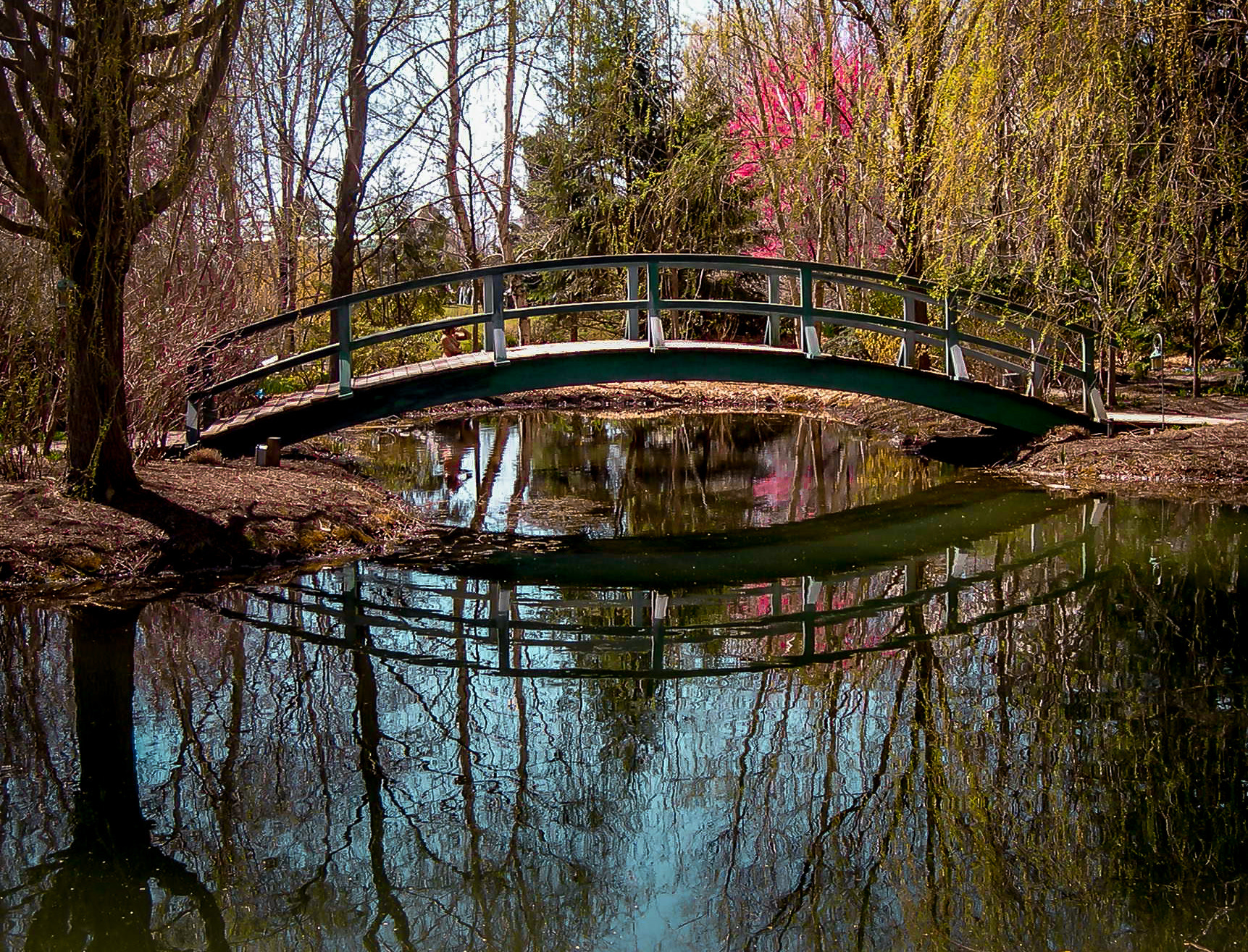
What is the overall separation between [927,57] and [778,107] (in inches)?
288

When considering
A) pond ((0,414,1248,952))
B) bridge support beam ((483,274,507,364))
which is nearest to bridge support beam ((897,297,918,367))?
pond ((0,414,1248,952))

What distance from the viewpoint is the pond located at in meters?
3.82

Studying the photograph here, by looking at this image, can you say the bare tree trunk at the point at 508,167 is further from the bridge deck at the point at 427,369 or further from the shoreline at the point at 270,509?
the shoreline at the point at 270,509

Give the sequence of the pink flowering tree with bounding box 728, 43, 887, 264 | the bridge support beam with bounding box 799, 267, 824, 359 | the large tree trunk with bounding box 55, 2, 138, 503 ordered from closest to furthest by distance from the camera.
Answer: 1. the large tree trunk with bounding box 55, 2, 138, 503
2. the bridge support beam with bounding box 799, 267, 824, 359
3. the pink flowering tree with bounding box 728, 43, 887, 264

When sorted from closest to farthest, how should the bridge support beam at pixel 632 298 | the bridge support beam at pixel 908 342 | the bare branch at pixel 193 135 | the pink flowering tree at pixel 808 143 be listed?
the bare branch at pixel 193 135 → the bridge support beam at pixel 632 298 → the bridge support beam at pixel 908 342 → the pink flowering tree at pixel 808 143

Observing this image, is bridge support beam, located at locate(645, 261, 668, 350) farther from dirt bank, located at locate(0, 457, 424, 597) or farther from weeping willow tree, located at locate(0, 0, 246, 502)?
weeping willow tree, located at locate(0, 0, 246, 502)

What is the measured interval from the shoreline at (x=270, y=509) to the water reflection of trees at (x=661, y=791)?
851 mm

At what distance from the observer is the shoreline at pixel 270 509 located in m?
7.71

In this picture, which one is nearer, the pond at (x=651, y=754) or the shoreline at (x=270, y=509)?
the pond at (x=651, y=754)

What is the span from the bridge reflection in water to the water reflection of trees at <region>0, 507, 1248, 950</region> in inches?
7.8

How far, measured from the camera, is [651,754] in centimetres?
512

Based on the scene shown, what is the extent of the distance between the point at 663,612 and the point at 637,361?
4273 mm

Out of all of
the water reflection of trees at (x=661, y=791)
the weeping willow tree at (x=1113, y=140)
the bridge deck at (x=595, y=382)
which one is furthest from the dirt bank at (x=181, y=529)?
the weeping willow tree at (x=1113, y=140)

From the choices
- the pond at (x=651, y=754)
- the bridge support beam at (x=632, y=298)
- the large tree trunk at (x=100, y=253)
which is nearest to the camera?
the pond at (x=651, y=754)
